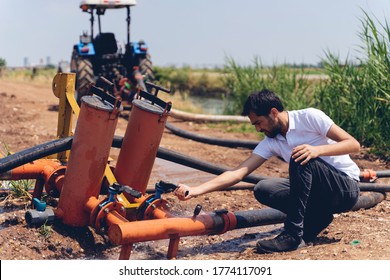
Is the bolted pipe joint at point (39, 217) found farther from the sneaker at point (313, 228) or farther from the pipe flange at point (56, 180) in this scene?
the sneaker at point (313, 228)

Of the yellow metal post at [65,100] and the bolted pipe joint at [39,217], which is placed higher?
the yellow metal post at [65,100]

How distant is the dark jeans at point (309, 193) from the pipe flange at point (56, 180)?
4.66 feet

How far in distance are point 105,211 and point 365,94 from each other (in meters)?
4.76

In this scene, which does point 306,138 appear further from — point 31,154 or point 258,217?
point 31,154

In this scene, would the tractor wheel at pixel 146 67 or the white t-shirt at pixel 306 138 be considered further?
the tractor wheel at pixel 146 67

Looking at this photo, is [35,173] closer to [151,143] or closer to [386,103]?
[151,143]

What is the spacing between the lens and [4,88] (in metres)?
15.7

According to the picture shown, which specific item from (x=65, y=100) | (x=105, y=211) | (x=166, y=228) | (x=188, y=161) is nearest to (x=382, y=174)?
(x=188, y=161)

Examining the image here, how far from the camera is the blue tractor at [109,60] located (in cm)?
1044

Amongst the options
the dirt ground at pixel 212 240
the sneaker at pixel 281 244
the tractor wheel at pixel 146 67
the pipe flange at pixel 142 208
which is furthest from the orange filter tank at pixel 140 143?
the tractor wheel at pixel 146 67

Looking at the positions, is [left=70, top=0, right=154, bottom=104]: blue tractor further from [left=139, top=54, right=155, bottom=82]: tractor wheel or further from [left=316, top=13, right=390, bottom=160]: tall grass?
[left=316, top=13, right=390, bottom=160]: tall grass

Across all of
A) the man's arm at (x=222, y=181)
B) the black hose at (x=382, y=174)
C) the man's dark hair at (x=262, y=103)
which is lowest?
the black hose at (x=382, y=174)

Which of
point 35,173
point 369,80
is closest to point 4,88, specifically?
point 369,80

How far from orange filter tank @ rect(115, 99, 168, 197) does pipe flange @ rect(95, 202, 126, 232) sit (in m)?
0.31
